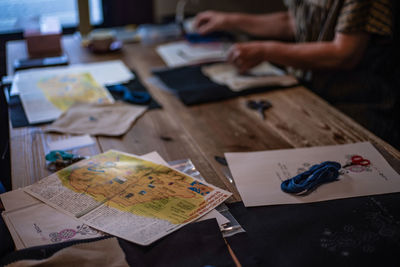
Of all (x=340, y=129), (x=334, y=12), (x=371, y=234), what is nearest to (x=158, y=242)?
(x=371, y=234)

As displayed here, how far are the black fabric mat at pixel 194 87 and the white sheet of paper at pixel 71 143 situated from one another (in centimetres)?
37

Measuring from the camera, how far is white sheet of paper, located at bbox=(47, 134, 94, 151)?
102 cm

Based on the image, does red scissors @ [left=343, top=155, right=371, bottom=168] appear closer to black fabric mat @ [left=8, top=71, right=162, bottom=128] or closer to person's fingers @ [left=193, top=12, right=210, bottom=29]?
black fabric mat @ [left=8, top=71, right=162, bottom=128]

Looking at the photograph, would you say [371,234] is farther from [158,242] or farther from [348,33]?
[348,33]

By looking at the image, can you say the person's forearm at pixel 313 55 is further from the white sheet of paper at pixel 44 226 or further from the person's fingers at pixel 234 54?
the white sheet of paper at pixel 44 226

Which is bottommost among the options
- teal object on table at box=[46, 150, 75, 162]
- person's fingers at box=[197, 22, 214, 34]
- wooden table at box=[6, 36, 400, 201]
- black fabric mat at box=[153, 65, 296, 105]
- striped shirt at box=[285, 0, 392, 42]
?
wooden table at box=[6, 36, 400, 201]

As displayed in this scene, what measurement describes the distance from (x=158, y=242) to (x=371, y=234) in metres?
0.39

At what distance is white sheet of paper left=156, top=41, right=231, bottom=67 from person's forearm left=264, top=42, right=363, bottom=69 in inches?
11.1

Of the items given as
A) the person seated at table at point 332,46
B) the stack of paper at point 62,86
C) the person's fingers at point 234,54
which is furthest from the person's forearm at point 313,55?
the stack of paper at point 62,86

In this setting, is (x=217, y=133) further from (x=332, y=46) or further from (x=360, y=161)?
(x=332, y=46)

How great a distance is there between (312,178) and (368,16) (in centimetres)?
79

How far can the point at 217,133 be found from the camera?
3.66 ft

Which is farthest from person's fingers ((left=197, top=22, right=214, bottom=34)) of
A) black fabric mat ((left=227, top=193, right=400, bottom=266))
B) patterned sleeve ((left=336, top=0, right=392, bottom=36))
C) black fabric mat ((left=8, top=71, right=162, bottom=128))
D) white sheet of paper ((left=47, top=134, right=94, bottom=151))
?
black fabric mat ((left=227, top=193, right=400, bottom=266))

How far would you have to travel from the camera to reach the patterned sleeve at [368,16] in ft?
4.38
